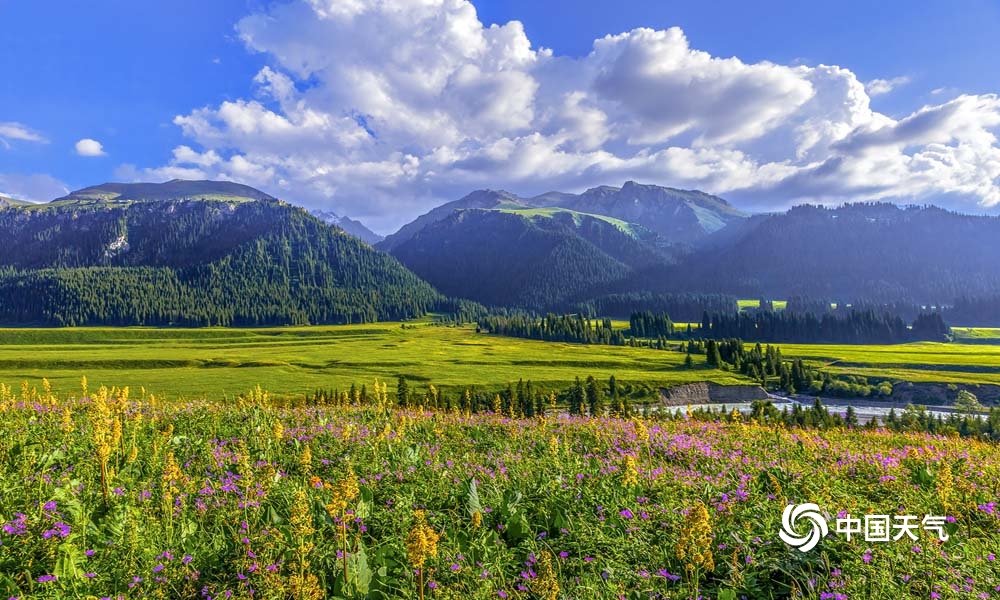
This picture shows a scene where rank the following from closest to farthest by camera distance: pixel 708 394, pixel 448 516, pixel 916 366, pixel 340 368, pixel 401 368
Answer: pixel 448 516
pixel 708 394
pixel 401 368
pixel 340 368
pixel 916 366

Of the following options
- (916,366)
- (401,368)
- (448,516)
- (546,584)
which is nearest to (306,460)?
(448,516)

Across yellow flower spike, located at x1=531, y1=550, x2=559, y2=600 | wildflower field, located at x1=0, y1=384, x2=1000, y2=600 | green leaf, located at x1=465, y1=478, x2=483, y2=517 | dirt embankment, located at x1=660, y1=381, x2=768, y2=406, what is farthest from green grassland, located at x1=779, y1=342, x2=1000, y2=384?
yellow flower spike, located at x1=531, y1=550, x2=559, y2=600

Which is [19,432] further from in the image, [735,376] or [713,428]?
[735,376]

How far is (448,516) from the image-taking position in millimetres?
7344

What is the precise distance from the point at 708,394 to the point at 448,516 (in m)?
89.8

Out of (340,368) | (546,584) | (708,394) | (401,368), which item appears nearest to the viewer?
(546,584)

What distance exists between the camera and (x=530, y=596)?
552cm

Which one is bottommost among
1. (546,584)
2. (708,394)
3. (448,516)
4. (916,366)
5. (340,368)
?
(708,394)

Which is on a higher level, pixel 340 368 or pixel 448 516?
pixel 448 516

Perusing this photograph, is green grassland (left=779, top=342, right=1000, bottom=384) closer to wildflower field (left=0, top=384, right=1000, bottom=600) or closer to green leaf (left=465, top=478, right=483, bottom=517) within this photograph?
wildflower field (left=0, top=384, right=1000, bottom=600)

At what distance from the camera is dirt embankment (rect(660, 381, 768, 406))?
83.0m

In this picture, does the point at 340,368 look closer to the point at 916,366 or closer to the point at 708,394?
the point at 708,394

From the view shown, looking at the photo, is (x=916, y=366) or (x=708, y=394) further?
(x=916, y=366)

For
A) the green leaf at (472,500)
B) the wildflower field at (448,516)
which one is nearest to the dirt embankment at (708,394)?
the wildflower field at (448,516)
